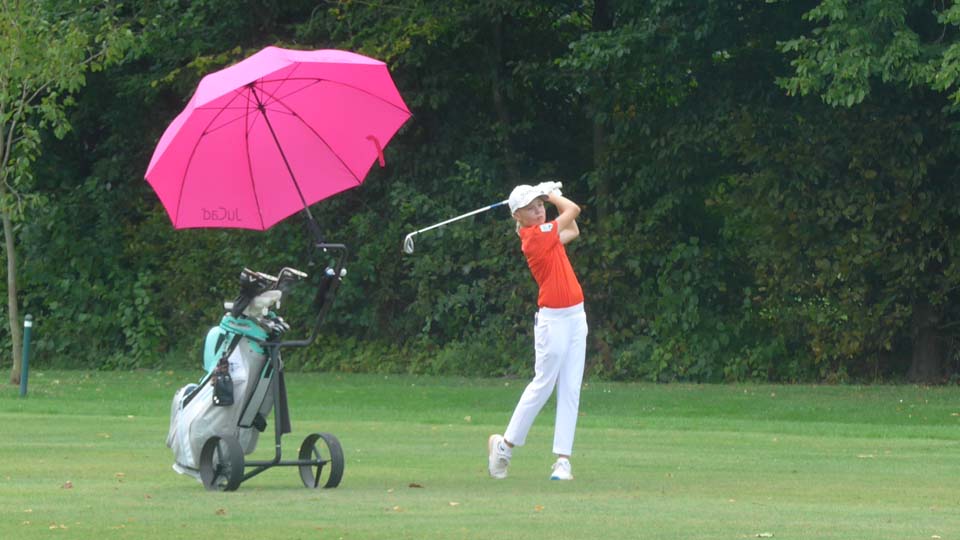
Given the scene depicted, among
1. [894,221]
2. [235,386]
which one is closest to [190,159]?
[235,386]

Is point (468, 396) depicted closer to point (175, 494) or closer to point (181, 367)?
point (181, 367)

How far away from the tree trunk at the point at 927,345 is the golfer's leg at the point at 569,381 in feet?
44.0

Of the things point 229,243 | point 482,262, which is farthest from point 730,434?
point 229,243

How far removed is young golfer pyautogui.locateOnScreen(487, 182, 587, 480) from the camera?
1162 centimetres

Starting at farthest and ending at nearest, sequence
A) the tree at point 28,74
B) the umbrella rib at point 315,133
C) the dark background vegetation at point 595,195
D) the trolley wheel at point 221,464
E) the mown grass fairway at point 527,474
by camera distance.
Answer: the dark background vegetation at point 595,195 → the tree at point 28,74 → the umbrella rib at point 315,133 → the trolley wheel at point 221,464 → the mown grass fairway at point 527,474

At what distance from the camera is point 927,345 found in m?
24.3

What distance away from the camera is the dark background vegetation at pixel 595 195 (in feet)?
77.9

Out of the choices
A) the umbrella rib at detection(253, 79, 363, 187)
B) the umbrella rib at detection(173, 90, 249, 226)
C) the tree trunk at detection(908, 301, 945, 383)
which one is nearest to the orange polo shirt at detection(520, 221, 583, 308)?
the umbrella rib at detection(253, 79, 363, 187)

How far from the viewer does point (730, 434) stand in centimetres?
1595

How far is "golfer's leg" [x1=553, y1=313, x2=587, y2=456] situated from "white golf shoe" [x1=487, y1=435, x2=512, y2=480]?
343 mm

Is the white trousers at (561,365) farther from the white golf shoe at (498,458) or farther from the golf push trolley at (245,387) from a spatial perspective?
the golf push trolley at (245,387)

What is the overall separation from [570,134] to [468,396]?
764 centimetres

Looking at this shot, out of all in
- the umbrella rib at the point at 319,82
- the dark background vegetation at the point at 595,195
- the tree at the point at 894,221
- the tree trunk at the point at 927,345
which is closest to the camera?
the umbrella rib at the point at 319,82

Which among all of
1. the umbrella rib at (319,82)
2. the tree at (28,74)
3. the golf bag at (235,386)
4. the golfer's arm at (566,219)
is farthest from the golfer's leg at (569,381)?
the tree at (28,74)
